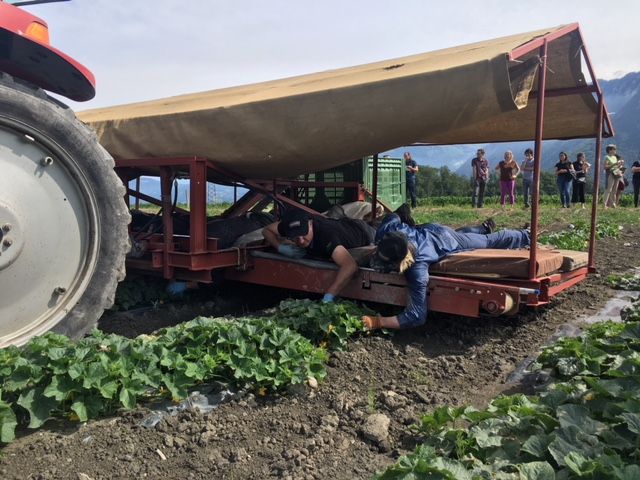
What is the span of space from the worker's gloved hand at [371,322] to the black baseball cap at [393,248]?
1.51ft

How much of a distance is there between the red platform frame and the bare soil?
345mm

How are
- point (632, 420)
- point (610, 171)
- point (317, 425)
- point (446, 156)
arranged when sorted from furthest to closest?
point (446, 156), point (610, 171), point (317, 425), point (632, 420)

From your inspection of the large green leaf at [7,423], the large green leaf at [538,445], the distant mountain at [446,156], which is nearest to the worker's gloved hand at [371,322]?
the large green leaf at [538,445]

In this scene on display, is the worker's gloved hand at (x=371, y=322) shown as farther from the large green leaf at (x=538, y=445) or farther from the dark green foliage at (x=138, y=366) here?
the large green leaf at (x=538, y=445)

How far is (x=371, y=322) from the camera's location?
403 centimetres

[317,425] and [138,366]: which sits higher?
[138,366]

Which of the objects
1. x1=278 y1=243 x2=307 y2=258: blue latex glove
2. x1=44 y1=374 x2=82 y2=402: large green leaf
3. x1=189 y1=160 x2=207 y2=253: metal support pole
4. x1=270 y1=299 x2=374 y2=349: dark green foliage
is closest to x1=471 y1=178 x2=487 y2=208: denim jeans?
x1=278 y1=243 x2=307 y2=258: blue latex glove

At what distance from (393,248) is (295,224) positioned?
37.9 inches

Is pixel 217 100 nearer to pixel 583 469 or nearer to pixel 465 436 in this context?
pixel 465 436

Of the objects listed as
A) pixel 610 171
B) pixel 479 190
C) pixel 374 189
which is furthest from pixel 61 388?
pixel 610 171

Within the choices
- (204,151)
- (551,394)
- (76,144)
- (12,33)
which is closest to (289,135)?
(204,151)

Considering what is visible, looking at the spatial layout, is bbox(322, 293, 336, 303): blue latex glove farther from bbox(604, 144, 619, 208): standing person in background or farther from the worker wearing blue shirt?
bbox(604, 144, 619, 208): standing person in background

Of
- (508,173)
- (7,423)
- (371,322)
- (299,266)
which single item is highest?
(508,173)

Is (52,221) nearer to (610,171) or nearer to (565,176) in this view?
(565,176)
